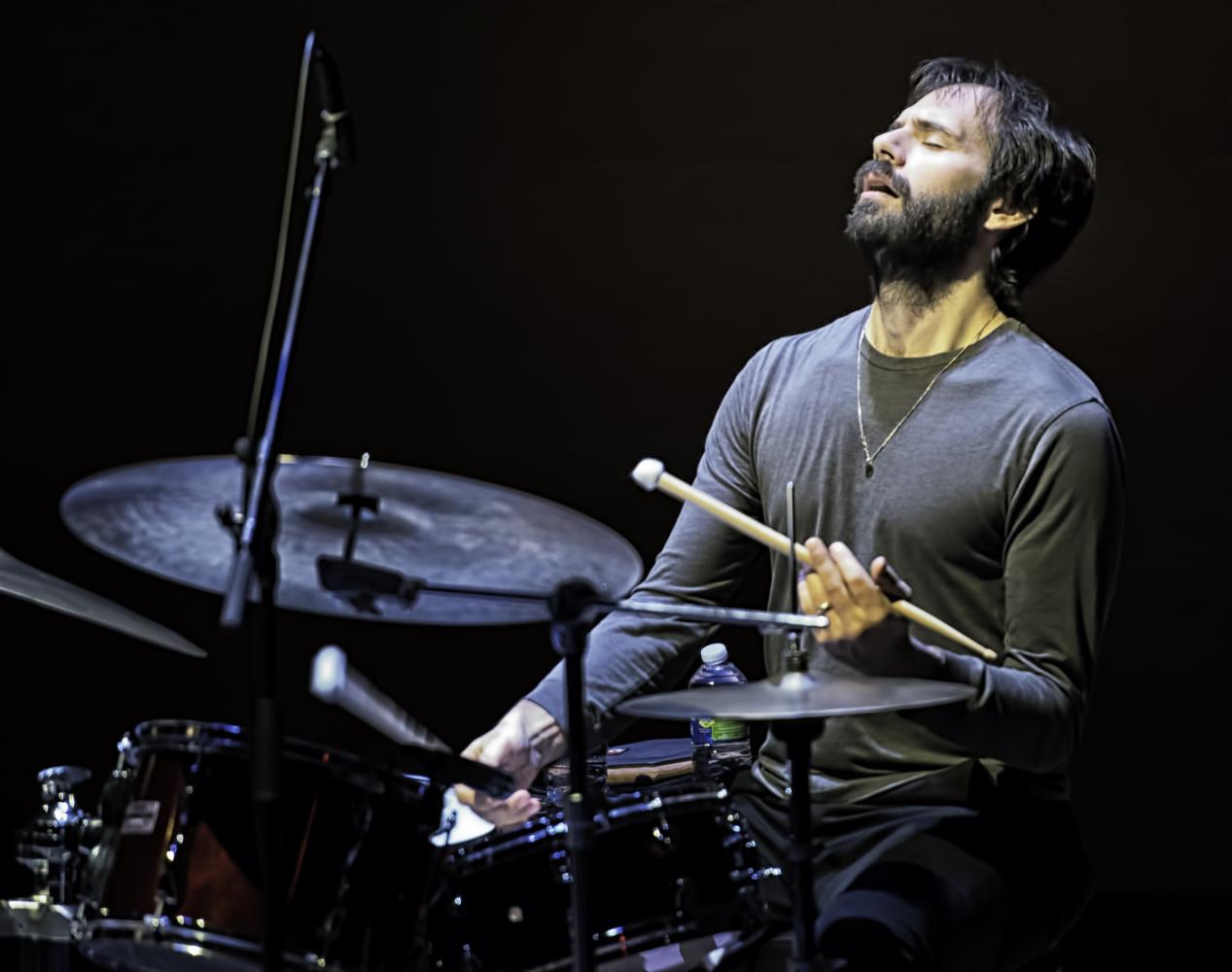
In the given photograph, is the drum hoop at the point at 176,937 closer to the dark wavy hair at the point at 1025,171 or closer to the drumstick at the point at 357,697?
the drumstick at the point at 357,697

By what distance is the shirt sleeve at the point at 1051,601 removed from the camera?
1853mm

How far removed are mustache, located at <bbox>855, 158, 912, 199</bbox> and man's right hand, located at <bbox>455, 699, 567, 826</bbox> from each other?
91cm

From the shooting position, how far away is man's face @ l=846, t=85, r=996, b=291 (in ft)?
7.43

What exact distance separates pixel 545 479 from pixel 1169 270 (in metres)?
1.37

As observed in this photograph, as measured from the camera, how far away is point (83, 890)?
1819mm

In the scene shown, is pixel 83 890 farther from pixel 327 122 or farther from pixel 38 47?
pixel 38 47

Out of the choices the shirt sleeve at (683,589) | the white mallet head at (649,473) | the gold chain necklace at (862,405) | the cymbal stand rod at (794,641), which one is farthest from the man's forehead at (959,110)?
the white mallet head at (649,473)

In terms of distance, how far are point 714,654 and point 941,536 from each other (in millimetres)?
926

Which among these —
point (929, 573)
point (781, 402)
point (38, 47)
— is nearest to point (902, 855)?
point (929, 573)

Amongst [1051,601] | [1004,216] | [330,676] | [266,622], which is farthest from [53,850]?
[1004,216]

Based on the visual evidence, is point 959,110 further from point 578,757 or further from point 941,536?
point 578,757

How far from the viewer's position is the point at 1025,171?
2309 millimetres

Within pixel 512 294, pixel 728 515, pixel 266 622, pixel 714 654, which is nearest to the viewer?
pixel 266 622

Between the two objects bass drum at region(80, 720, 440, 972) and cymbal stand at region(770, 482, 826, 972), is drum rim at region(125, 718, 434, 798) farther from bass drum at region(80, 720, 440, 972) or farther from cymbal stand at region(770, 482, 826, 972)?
cymbal stand at region(770, 482, 826, 972)
